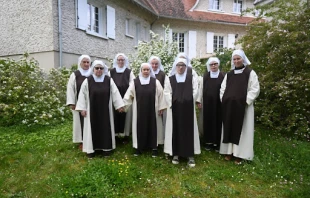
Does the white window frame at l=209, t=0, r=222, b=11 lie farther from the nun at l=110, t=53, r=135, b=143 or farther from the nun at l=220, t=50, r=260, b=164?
the nun at l=220, t=50, r=260, b=164

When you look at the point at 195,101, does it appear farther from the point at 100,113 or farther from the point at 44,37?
the point at 44,37

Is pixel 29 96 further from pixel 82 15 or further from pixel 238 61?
pixel 238 61

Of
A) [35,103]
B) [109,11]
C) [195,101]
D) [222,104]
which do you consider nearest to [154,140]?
[195,101]

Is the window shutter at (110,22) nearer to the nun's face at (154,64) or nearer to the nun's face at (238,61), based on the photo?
the nun's face at (154,64)

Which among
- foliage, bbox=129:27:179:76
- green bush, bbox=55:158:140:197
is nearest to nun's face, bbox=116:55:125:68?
green bush, bbox=55:158:140:197

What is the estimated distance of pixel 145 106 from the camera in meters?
5.18

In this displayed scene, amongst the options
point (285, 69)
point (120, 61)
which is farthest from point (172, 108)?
point (285, 69)

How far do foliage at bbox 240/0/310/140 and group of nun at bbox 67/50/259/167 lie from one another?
190cm

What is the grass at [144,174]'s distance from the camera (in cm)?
404

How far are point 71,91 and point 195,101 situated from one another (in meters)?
2.54

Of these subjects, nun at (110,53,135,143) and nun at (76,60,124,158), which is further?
nun at (110,53,135,143)

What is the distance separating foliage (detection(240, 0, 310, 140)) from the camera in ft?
20.8

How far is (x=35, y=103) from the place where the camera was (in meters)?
7.55

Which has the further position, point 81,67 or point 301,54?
point 301,54
